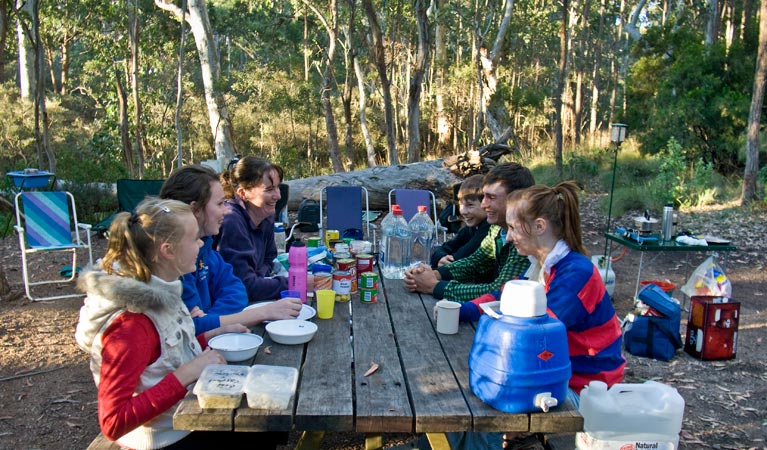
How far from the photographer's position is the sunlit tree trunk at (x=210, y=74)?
38.2 feet

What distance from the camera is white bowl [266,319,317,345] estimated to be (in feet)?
7.47

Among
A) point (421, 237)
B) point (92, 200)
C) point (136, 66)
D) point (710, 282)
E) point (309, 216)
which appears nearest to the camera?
point (421, 237)

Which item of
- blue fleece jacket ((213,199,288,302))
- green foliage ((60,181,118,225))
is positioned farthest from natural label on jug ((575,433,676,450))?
green foliage ((60,181,118,225))

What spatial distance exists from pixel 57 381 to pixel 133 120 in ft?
37.1

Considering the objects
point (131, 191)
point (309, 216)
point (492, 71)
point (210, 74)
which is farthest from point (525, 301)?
point (492, 71)

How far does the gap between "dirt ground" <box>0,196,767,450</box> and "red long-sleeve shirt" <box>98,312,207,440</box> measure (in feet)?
5.69

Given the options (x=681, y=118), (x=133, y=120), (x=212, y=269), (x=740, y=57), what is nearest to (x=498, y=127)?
(x=681, y=118)

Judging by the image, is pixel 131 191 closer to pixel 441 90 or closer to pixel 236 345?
pixel 236 345

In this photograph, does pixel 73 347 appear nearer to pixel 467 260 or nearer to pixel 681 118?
pixel 467 260

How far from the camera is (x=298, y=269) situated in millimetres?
2902

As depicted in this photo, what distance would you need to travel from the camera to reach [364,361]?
215cm

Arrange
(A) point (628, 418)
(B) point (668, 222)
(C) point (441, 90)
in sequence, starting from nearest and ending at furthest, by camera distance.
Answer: (A) point (628, 418) → (B) point (668, 222) → (C) point (441, 90)

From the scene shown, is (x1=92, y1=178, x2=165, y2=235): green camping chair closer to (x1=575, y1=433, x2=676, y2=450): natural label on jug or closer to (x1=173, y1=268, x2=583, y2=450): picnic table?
(x1=173, y1=268, x2=583, y2=450): picnic table

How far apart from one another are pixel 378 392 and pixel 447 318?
25.8 inches
